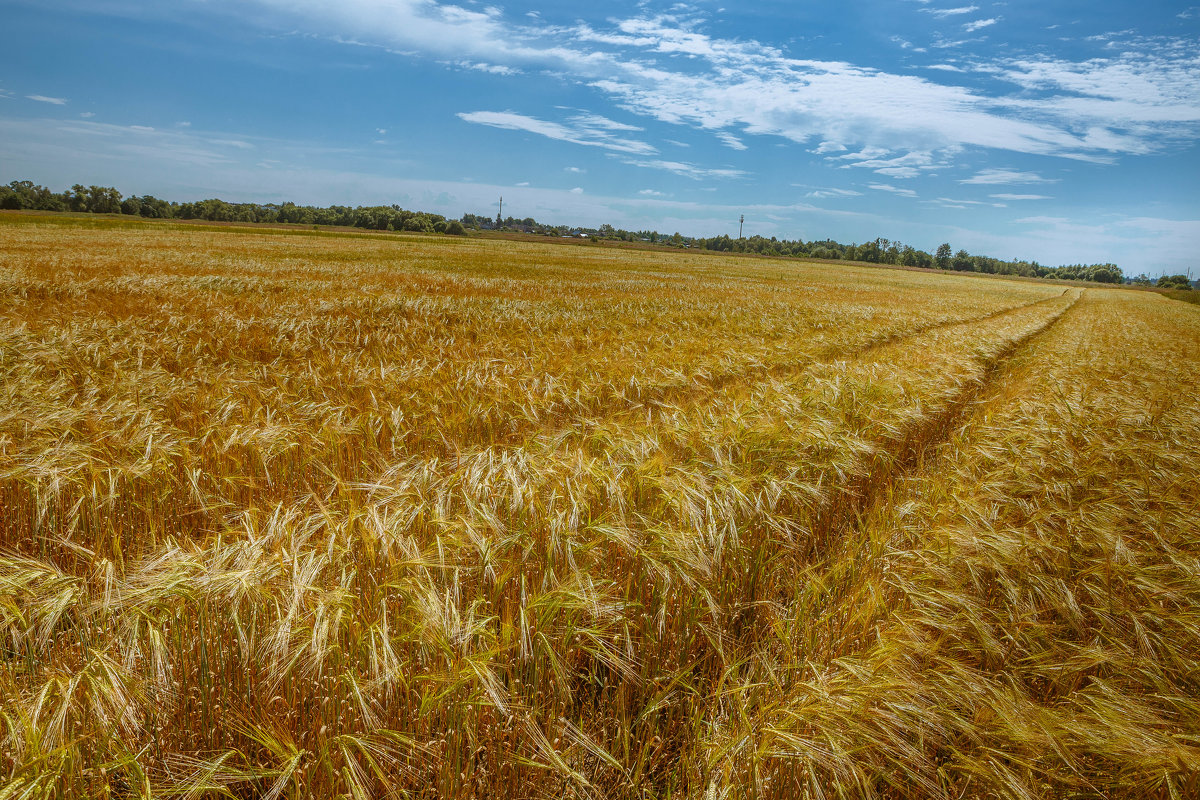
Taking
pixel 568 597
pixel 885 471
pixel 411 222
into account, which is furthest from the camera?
pixel 411 222

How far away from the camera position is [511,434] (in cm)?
476

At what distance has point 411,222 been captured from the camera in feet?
379

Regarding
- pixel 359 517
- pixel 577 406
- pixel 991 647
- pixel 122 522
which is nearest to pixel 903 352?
pixel 577 406

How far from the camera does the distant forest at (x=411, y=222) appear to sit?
109m

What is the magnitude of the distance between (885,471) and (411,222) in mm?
125467

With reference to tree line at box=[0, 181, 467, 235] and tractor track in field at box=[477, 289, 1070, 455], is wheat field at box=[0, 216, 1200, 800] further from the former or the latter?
tree line at box=[0, 181, 467, 235]

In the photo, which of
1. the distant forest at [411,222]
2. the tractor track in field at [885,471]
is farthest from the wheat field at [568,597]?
the distant forest at [411,222]

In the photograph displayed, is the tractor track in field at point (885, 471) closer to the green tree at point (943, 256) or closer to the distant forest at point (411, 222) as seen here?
the distant forest at point (411, 222)

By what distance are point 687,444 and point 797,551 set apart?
1041 millimetres

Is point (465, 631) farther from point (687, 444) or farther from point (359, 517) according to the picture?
point (687, 444)

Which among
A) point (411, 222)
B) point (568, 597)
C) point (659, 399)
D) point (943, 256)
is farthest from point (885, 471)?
point (943, 256)

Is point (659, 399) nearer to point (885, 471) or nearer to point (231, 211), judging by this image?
point (885, 471)

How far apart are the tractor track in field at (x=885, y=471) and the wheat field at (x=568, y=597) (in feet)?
0.17

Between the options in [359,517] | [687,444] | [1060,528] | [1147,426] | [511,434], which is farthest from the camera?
[1147,426]
